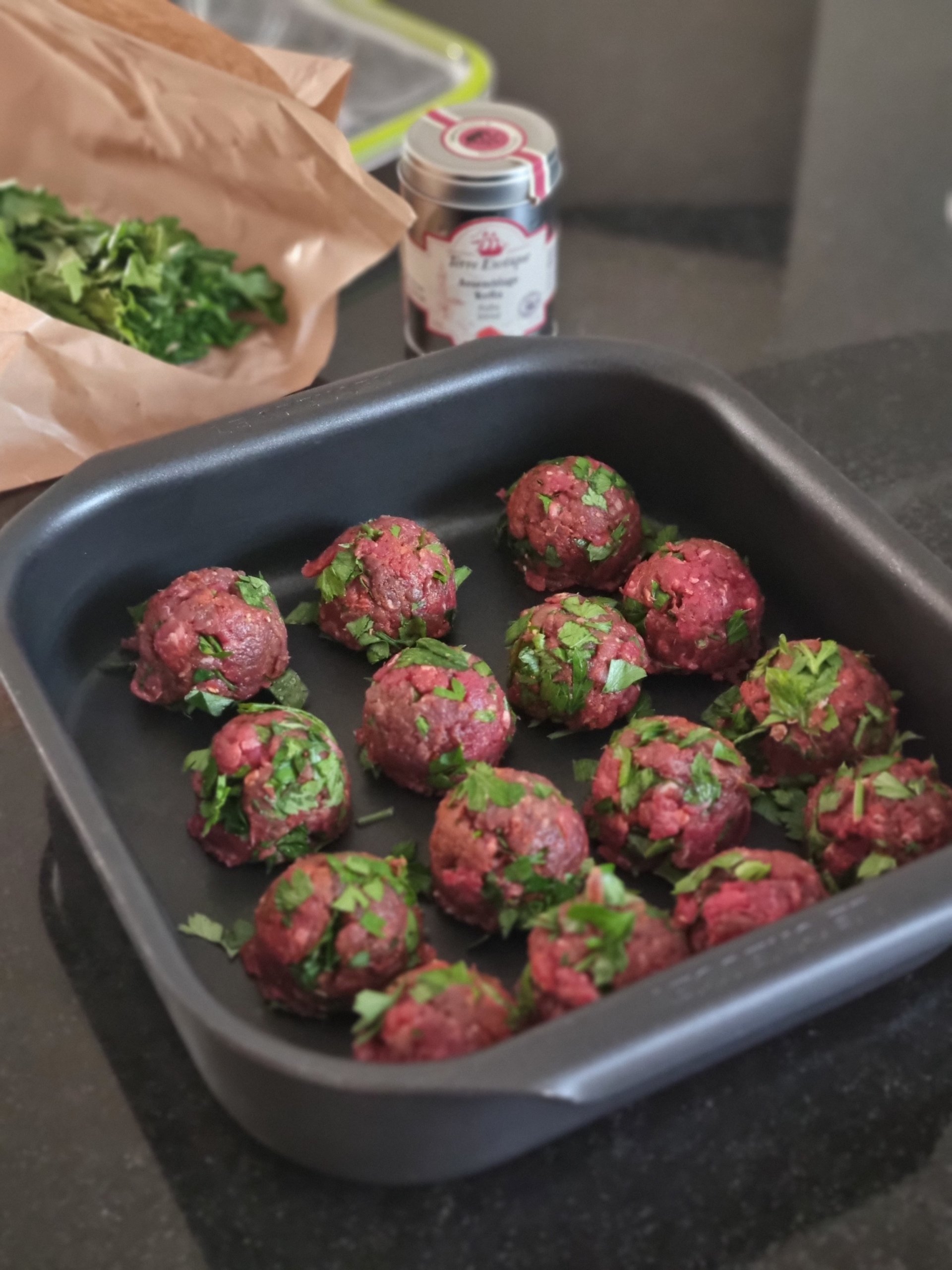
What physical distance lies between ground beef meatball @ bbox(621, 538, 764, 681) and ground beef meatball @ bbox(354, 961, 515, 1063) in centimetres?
49

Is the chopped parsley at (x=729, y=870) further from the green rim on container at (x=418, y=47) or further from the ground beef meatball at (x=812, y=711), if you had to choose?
the green rim on container at (x=418, y=47)

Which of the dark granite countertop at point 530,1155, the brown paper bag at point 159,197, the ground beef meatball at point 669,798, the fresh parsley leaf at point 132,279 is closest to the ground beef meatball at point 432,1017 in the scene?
the dark granite countertop at point 530,1155

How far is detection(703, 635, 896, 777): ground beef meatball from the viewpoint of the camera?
3.93ft

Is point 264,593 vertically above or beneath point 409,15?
beneath

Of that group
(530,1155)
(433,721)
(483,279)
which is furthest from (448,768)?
(483,279)

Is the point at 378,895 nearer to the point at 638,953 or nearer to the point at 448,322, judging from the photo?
the point at 638,953

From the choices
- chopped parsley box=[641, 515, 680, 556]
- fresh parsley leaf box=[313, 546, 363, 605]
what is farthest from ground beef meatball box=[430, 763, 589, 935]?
chopped parsley box=[641, 515, 680, 556]

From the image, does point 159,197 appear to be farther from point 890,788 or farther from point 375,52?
point 890,788

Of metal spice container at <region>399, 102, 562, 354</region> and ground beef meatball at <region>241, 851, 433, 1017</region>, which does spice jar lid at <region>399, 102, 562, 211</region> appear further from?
ground beef meatball at <region>241, 851, 433, 1017</region>

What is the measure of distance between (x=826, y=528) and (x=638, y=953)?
520 millimetres

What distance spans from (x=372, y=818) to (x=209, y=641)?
236 mm

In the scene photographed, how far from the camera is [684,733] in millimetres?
1170

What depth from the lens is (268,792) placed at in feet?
3.73

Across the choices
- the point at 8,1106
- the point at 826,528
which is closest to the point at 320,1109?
the point at 8,1106
